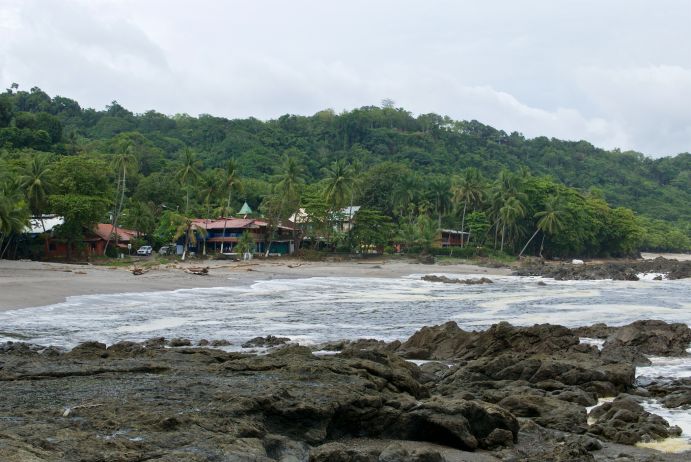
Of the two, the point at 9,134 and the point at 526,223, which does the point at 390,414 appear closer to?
the point at 9,134

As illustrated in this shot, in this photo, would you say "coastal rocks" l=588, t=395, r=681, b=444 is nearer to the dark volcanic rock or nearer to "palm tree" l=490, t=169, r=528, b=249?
the dark volcanic rock

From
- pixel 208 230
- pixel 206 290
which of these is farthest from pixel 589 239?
pixel 206 290

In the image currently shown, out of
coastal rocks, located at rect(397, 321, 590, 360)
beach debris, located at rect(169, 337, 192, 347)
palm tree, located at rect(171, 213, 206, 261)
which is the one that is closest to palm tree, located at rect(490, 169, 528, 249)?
palm tree, located at rect(171, 213, 206, 261)

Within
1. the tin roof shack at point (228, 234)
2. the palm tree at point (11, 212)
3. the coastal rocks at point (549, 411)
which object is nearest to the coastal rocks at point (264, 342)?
the coastal rocks at point (549, 411)

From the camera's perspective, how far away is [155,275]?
44438 millimetres

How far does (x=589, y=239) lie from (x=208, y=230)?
53.7 metres

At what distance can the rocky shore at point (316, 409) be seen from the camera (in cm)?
770

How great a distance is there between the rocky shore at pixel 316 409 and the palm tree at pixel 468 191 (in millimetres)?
76770

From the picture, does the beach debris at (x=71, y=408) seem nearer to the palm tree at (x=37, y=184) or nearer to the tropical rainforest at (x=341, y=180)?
the tropical rainforest at (x=341, y=180)

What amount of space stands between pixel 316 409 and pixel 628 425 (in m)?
4.98

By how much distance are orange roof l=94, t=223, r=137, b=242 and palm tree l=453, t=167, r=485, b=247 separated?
40.5m

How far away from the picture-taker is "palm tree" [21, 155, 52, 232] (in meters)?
56.0

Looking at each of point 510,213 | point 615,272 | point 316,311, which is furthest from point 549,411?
point 510,213

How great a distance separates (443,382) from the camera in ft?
47.4
